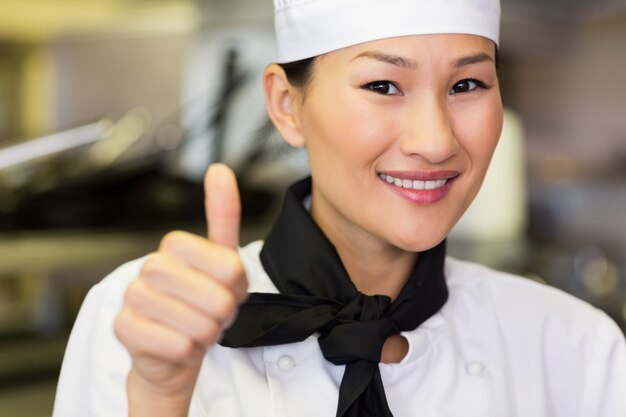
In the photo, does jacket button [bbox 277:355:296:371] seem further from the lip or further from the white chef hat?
the white chef hat

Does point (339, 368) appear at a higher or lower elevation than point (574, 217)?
higher

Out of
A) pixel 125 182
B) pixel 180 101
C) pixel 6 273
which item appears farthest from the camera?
pixel 180 101

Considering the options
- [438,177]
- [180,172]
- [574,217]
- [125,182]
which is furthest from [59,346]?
[574,217]

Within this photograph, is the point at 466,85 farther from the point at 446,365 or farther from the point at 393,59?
the point at 446,365

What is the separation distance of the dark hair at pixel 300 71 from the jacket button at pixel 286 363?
0.99 feet

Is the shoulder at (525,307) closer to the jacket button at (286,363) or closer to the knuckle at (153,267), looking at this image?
the jacket button at (286,363)

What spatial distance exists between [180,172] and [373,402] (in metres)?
1.45

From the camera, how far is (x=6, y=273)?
1.84 metres

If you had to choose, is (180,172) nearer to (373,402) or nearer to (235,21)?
(235,21)

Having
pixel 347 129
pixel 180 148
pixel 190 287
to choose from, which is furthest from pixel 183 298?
pixel 180 148

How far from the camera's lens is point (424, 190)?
2.84 feet

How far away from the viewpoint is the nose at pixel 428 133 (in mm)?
826

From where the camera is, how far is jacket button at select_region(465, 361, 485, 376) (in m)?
0.99

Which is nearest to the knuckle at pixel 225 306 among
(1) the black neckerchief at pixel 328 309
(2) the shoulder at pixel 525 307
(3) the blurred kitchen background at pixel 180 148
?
(1) the black neckerchief at pixel 328 309
